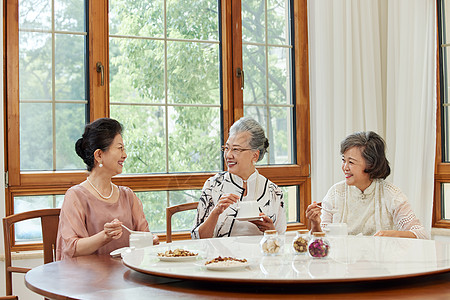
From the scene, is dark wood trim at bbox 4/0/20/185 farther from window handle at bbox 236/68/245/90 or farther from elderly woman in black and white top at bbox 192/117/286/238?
window handle at bbox 236/68/245/90

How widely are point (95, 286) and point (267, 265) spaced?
1.80ft

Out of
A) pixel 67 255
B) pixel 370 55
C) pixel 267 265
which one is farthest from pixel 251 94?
pixel 267 265

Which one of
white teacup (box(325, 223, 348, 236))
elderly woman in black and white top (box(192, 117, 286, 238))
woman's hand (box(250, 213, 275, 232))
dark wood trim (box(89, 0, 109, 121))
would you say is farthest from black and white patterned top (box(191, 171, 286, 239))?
dark wood trim (box(89, 0, 109, 121))

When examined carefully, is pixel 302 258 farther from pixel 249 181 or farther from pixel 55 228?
pixel 55 228

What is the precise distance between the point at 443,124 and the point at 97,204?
2.69 meters

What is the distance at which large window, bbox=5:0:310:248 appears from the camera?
3553 millimetres

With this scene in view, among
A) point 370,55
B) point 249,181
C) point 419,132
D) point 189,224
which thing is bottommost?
point 189,224

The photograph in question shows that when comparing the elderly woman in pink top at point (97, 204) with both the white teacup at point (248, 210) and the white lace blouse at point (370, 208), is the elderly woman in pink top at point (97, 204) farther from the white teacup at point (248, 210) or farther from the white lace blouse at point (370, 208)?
the white lace blouse at point (370, 208)

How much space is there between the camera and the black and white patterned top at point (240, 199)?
2.86 m

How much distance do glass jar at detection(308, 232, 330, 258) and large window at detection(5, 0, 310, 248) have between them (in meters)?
2.02

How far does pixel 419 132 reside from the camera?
404 centimetres

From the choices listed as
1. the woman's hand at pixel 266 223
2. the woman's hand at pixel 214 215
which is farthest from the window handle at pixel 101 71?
the woman's hand at pixel 266 223

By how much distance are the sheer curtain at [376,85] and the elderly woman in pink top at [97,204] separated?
1867 mm

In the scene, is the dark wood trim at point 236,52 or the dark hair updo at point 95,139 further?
the dark wood trim at point 236,52
